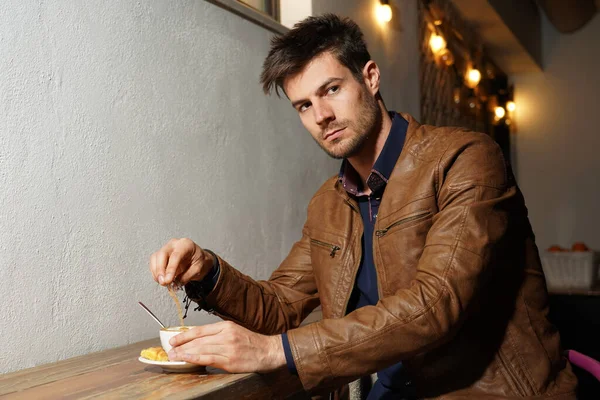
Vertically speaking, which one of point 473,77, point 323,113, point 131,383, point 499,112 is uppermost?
point 473,77

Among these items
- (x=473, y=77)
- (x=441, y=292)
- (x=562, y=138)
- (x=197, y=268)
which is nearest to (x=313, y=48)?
(x=197, y=268)

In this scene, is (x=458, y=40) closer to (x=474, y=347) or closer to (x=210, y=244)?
(x=210, y=244)

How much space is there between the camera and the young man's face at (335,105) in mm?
1580

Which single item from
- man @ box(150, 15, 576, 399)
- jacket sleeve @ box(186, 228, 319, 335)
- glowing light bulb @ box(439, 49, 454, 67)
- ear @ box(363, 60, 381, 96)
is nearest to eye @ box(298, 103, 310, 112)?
A: man @ box(150, 15, 576, 399)

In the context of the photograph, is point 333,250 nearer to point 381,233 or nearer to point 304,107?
point 381,233

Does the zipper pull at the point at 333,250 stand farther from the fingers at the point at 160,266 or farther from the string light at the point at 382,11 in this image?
the string light at the point at 382,11

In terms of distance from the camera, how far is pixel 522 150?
6.37 metres

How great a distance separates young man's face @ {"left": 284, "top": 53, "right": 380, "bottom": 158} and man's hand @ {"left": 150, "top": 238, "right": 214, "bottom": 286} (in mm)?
429

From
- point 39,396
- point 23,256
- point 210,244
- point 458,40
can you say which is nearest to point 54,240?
point 23,256

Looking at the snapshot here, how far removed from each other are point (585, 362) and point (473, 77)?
413cm

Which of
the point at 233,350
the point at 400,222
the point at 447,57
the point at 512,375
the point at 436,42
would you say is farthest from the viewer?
the point at 447,57

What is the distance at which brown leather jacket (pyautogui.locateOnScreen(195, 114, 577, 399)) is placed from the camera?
1165mm

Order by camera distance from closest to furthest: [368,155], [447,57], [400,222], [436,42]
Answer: [400,222]
[368,155]
[436,42]
[447,57]

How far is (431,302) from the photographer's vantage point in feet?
3.89
